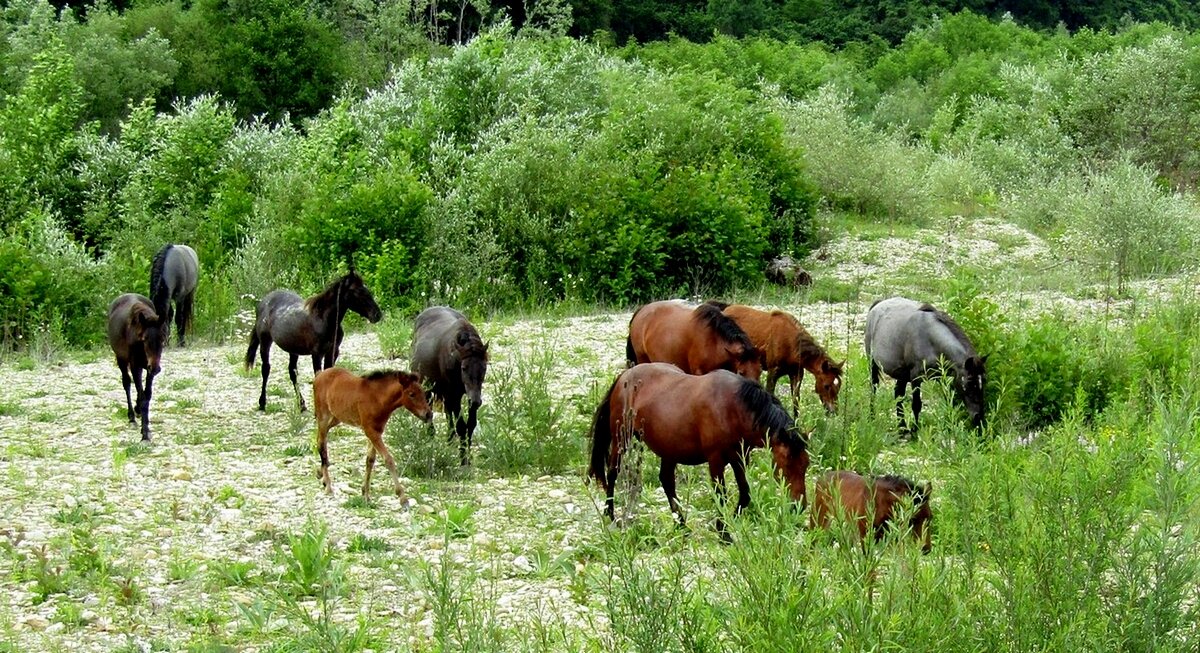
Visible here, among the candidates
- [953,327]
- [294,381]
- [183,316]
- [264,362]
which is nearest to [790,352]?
[953,327]

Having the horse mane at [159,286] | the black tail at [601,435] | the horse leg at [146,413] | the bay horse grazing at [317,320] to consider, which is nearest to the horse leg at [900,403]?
the black tail at [601,435]

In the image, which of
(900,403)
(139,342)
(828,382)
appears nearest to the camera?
(828,382)

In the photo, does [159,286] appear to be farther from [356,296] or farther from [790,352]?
[790,352]

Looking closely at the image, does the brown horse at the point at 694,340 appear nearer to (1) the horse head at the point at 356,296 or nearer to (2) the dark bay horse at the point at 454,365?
(2) the dark bay horse at the point at 454,365

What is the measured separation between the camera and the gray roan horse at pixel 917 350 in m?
11.4

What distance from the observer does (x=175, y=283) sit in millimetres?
17188

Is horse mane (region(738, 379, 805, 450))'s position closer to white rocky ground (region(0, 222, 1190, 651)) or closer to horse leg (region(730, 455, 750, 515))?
horse leg (region(730, 455, 750, 515))

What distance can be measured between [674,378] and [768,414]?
2.64ft

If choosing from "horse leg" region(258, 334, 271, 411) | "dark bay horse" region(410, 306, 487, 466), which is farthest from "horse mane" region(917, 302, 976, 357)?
"horse leg" region(258, 334, 271, 411)

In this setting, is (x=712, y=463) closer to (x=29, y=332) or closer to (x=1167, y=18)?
(x=29, y=332)

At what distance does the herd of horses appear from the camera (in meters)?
8.41

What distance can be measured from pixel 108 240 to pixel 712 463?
19.4m

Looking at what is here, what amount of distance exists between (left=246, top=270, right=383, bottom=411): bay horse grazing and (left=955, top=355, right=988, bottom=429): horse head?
19.8ft

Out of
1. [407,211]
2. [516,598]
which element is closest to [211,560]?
[516,598]
